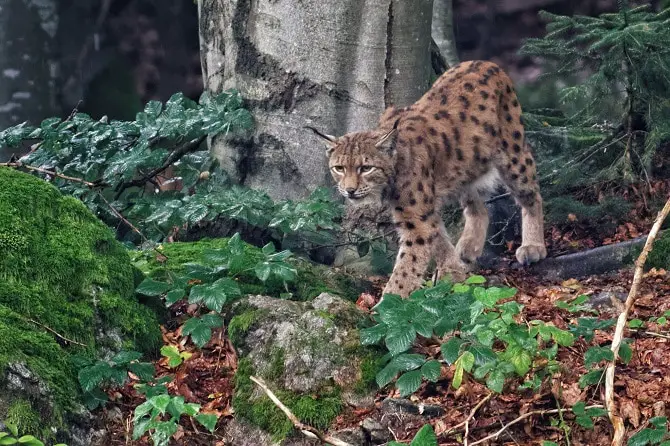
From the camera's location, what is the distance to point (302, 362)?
4.91 meters

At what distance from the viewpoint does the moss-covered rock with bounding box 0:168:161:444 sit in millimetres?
4410

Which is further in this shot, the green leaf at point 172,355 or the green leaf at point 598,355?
the green leaf at point 172,355

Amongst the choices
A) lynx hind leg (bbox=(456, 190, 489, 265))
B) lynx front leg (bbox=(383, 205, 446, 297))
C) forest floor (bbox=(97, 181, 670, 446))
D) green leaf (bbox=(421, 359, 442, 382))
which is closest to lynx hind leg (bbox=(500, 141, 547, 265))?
lynx hind leg (bbox=(456, 190, 489, 265))

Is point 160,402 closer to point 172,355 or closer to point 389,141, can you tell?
point 172,355

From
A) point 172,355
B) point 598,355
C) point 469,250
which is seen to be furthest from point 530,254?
point 172,355

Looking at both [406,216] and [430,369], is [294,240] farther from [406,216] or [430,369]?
[430,369]

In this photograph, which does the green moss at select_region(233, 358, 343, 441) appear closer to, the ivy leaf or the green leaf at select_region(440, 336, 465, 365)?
the green leaf at select_region(440, 336, 465, 365)

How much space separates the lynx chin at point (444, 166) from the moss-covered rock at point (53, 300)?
206cm

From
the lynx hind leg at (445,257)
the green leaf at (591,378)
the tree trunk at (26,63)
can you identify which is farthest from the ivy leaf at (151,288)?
the tree trunk at (26,63)

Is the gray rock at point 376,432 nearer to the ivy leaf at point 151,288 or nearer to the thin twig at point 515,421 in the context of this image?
the thin twig at point 515,421

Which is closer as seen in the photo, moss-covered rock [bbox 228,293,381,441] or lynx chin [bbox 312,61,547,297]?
moss-covered rock [bbox 228,293,381,441]

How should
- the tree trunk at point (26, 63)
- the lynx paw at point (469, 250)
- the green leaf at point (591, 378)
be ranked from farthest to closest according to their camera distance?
the tree trunk at point (26, 63) < the lynx paw at point (469, 250) < the green leaf at point (591, 378)

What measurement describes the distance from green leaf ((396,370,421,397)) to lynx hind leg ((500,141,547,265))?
3632mm

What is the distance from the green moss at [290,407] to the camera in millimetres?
4684
